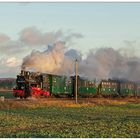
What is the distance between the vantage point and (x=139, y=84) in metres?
79.8

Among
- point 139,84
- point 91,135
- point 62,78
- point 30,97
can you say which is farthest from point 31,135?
point 139,84

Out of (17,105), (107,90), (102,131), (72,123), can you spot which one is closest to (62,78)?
(107,90)

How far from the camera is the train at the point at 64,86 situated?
54.6 meters

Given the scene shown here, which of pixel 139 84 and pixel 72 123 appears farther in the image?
pixel 139 84

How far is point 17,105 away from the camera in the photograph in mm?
43844

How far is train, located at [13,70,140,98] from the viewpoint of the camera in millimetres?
54562

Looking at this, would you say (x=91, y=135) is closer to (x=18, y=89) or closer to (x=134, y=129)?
(x=134, y=129)

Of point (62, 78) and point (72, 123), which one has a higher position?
point (62, 78)

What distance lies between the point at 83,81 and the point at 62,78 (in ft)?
16.2

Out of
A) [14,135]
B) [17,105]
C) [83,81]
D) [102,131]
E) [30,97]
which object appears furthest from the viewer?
[83,81]

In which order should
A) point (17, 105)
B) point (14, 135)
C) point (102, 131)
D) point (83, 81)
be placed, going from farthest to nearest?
point (83, 81), point (17, 105), point (102, 131), point (14, 135)

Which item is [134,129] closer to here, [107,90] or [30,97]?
[30,97]

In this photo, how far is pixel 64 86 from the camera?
2376 inches

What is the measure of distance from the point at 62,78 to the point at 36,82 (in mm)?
6665
